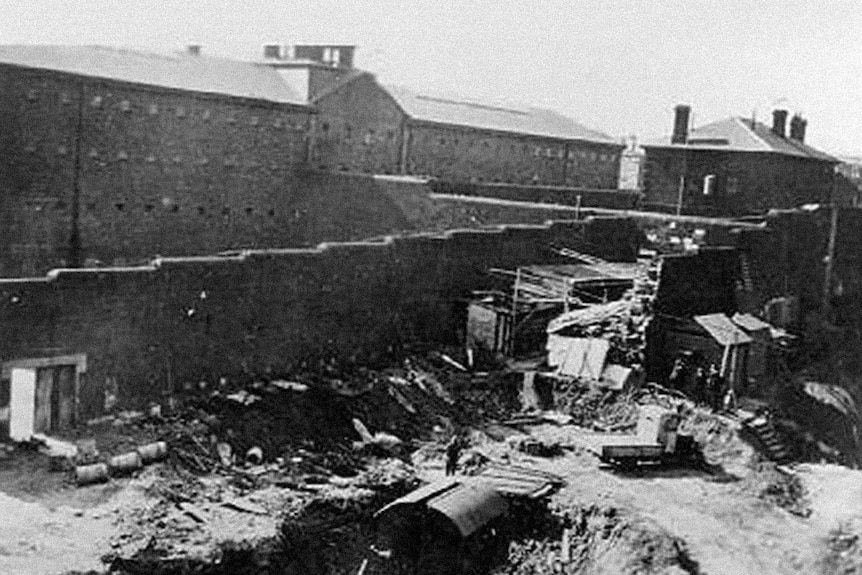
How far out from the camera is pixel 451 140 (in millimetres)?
52562

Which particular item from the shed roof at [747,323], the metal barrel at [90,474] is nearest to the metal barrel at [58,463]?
the metal barrel at [90,474]

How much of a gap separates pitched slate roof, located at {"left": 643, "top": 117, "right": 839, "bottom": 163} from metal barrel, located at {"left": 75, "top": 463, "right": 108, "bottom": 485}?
124 ft

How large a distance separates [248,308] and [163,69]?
61.5 feet

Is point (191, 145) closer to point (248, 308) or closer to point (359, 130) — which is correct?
point (359, 130)

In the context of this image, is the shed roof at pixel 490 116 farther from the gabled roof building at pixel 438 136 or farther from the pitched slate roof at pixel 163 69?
the pitched slate roof at pixel 163 69

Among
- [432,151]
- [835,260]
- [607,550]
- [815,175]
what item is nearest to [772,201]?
[815,175]

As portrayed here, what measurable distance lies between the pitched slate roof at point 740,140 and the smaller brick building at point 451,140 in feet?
21.0

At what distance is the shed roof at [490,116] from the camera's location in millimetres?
53188

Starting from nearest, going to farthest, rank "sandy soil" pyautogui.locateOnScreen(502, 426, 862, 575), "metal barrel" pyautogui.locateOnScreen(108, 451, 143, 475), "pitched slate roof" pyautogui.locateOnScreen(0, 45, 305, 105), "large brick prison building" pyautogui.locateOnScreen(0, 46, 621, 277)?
1. "metal barrel" pyautogui.locateOnScreen(108, 451, 143, 475)
2. "sandy soil" pyautogui.locateOnScreen(502, 426, 862, 575)
3. "large brick prison building" pyautogui.locateOnScreen(0, 46, 621, 277)
4. "pitched slate roof" pyautogui.locateOnScreen(0, 45, 305, 105)

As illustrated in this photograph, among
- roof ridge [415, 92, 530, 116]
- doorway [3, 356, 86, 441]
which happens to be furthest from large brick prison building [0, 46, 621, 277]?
doorway [3, 356, 86, 441]

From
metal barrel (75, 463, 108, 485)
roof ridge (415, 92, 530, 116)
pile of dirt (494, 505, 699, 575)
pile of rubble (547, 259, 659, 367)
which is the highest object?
roof ridge (415, 92, 530, 116)

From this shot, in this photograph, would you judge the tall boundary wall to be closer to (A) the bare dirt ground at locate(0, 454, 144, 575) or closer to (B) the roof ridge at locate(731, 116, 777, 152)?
(A) the bare dirt ground at locate(0, 454, 144, 575)

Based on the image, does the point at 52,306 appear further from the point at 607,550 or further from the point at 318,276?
the point at 607,550

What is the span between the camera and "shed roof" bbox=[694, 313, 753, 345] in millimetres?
29188
